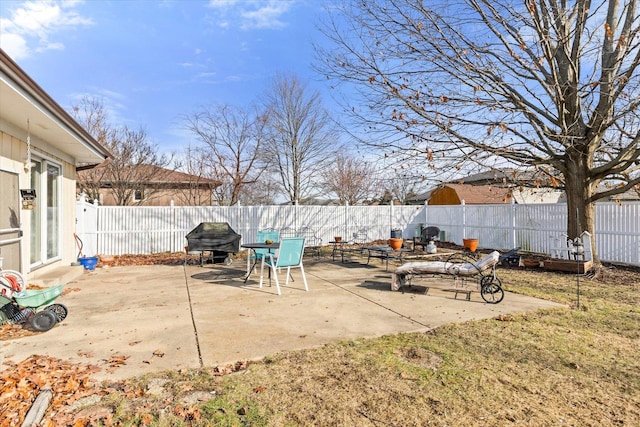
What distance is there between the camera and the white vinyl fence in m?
8.94

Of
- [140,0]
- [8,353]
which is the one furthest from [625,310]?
[140,0]

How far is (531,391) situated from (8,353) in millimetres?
4665

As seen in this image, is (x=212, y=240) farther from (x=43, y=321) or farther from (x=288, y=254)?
(x=43, y=321)

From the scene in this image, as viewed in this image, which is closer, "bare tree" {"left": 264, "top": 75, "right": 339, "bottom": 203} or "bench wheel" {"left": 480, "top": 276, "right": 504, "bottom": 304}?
"bench wheel" {"left": 480, "top": 276, "right": 504, "bottom": 304}

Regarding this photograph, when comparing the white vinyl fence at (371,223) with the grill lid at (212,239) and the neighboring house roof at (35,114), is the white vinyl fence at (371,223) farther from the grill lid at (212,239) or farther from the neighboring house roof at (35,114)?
the grill lid at (212,239)

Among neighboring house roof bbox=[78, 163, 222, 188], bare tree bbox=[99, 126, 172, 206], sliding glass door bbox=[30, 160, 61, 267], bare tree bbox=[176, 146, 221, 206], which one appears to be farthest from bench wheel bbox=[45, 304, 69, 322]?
bare tree bbox=[176, 146, 221, 206]

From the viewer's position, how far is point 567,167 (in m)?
8.56

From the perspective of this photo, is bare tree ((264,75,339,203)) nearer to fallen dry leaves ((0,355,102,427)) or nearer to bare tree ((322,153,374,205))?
bare tree ((322,153,374,205))

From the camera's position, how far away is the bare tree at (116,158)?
1456 centimetres

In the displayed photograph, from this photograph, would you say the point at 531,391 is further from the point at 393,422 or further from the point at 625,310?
the point at 625,310

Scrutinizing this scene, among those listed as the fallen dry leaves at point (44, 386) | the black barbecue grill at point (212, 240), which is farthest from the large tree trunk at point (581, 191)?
the fallen dry leaves at point (44, 386)

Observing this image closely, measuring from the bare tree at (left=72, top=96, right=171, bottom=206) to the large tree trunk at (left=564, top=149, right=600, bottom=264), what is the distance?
50.2ft

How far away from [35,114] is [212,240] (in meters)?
5.00

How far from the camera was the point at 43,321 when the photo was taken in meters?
4.05
